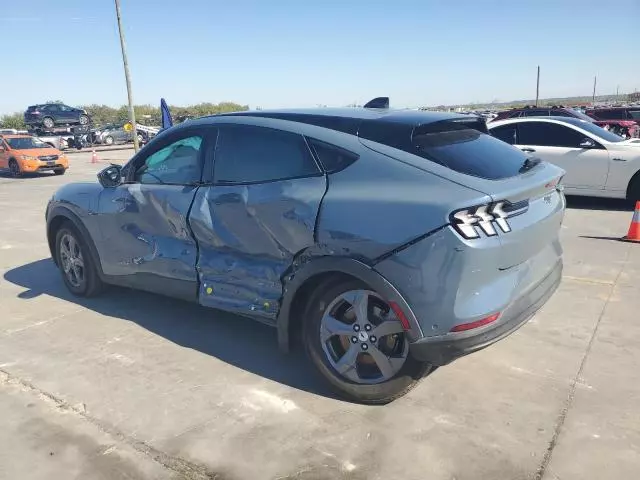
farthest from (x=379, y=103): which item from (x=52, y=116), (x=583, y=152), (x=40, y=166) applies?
(x=52, y=116)

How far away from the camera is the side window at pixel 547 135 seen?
9.39m

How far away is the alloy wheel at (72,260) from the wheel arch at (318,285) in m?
2.54

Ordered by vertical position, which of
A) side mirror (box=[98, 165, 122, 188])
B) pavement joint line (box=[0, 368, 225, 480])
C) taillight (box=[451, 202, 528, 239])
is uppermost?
side mirror (box=[98, 165, 122, 188])

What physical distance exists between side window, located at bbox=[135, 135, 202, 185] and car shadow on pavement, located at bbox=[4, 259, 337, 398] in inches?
47.4

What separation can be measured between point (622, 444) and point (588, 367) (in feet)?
2.90

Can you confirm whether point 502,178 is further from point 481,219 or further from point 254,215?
point 254,215

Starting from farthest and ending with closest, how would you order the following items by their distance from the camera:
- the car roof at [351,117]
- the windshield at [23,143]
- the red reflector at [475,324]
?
the windshield at [23,143], the car roof at [351,117], the red reflector at [475,324]

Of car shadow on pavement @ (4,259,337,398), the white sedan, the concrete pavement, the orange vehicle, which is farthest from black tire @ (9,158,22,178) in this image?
the white sedan

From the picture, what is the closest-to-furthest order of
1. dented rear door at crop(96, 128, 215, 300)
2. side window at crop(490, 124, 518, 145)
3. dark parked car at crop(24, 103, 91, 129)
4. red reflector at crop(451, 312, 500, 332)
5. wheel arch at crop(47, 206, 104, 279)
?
red reflector at crop(451, 312, 500, 332) → dented rear door at crop(96, 128, 215, 300) → wheel arch at crop(47, 206, 104, 279) → side window at crop(490, 124, 518, 145) → dark parked car at crop(24, 103, 91, 129)

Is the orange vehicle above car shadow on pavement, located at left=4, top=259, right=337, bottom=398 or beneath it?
above

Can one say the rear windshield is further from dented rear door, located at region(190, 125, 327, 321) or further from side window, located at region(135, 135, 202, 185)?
side window, located at region(135, 135, 202, 185)

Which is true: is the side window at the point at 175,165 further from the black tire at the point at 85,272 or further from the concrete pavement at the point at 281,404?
the concrete pavement at the point at 281,404

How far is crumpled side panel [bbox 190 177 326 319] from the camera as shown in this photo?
10.7 ft

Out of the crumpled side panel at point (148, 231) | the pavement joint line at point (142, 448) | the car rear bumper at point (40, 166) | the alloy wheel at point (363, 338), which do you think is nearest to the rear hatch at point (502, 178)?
the alloy wheel at point (363, 338)
